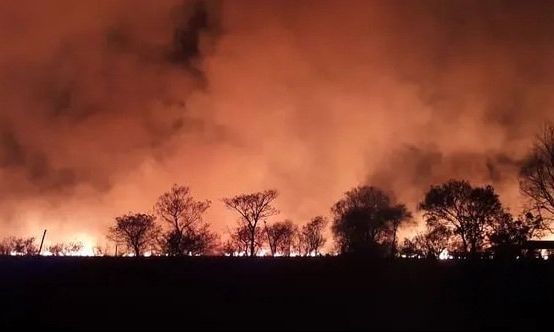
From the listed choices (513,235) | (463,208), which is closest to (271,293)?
(513,235)

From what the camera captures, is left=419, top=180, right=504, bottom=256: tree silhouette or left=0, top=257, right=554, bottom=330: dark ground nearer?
left=0, top=257, right=554, bottom=330: dark ground

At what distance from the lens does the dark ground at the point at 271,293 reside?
19750 millimetres

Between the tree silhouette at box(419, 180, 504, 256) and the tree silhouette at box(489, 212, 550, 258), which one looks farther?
the tree silhouette at box(419, 180, 504, 256)

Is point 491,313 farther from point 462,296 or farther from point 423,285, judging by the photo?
point 423,285

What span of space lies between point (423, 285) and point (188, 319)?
1006 cm

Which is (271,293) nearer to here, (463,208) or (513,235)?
(513,235)

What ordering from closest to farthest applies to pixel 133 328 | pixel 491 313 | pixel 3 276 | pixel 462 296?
pixel 133 328 < pixel 491 313 < pixel 462 296 < pixel 3 276

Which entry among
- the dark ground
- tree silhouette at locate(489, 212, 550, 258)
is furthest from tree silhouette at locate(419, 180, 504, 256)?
the dark ground

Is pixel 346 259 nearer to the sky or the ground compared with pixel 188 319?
nearer to the sky

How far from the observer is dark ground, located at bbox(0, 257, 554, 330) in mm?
19750

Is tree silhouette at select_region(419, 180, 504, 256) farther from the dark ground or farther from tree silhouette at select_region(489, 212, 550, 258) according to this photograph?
the dark ground

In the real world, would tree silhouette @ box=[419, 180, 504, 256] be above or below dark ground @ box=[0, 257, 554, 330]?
above

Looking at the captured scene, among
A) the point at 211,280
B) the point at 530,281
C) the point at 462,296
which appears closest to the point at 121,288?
the point at 211,280

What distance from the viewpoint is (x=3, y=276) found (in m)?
24.9
